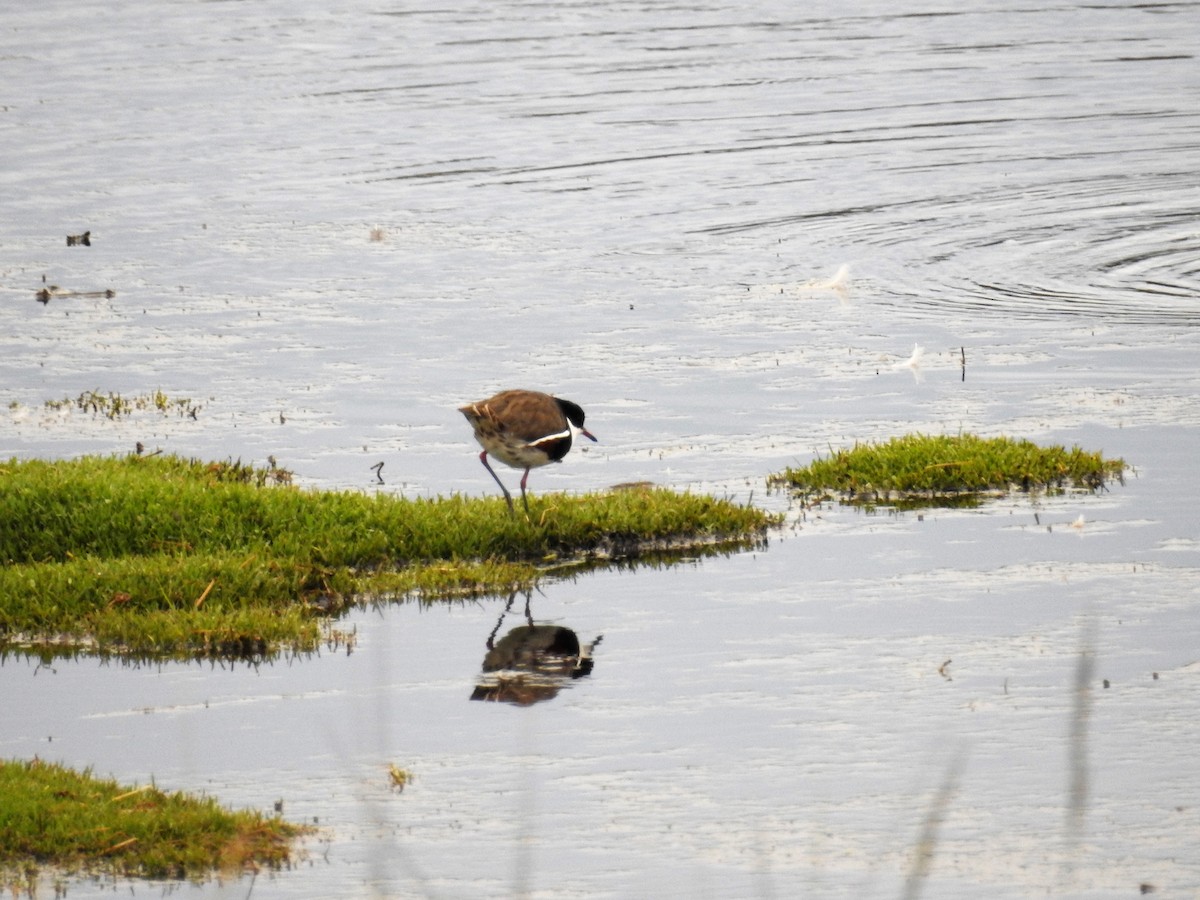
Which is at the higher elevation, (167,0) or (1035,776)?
(167,0)

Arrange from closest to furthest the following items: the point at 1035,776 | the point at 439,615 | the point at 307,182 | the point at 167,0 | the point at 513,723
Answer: the point at 1035,776 < the point at 513,723 < the point at 439,615 < the point at 307,182 < the point at 167,0

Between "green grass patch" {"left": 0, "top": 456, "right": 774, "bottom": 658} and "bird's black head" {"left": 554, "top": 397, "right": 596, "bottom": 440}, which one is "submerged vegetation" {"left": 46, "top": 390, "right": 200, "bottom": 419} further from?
"bird's black head" {"left": 554, "top": 397, "right": 596, "bottom": 440}

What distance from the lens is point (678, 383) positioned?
17.8 metres

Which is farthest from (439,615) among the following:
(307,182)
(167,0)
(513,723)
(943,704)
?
(167,0)

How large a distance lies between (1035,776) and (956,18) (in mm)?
36207

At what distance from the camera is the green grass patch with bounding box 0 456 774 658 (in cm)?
1167

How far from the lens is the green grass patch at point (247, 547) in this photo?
11.7 meters

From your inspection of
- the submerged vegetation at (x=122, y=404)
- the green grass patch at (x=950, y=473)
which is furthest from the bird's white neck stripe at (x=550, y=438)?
the submerged vegetation at (x=122, y=404)

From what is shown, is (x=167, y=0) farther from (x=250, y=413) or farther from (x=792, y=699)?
(x=792, y=699)

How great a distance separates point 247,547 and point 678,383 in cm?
594

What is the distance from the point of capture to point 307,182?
28.7 meters

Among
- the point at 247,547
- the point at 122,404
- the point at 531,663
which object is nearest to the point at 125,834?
the point at 531,663

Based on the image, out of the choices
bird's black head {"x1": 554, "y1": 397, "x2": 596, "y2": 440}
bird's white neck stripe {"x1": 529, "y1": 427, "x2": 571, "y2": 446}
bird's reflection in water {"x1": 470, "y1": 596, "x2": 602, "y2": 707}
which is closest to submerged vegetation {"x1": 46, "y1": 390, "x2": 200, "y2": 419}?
bird's black head {"x1": 554, "y1": 397, "x2": 596, "y2": 440}

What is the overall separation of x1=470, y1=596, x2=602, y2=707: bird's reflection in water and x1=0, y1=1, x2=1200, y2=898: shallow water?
0.14m
